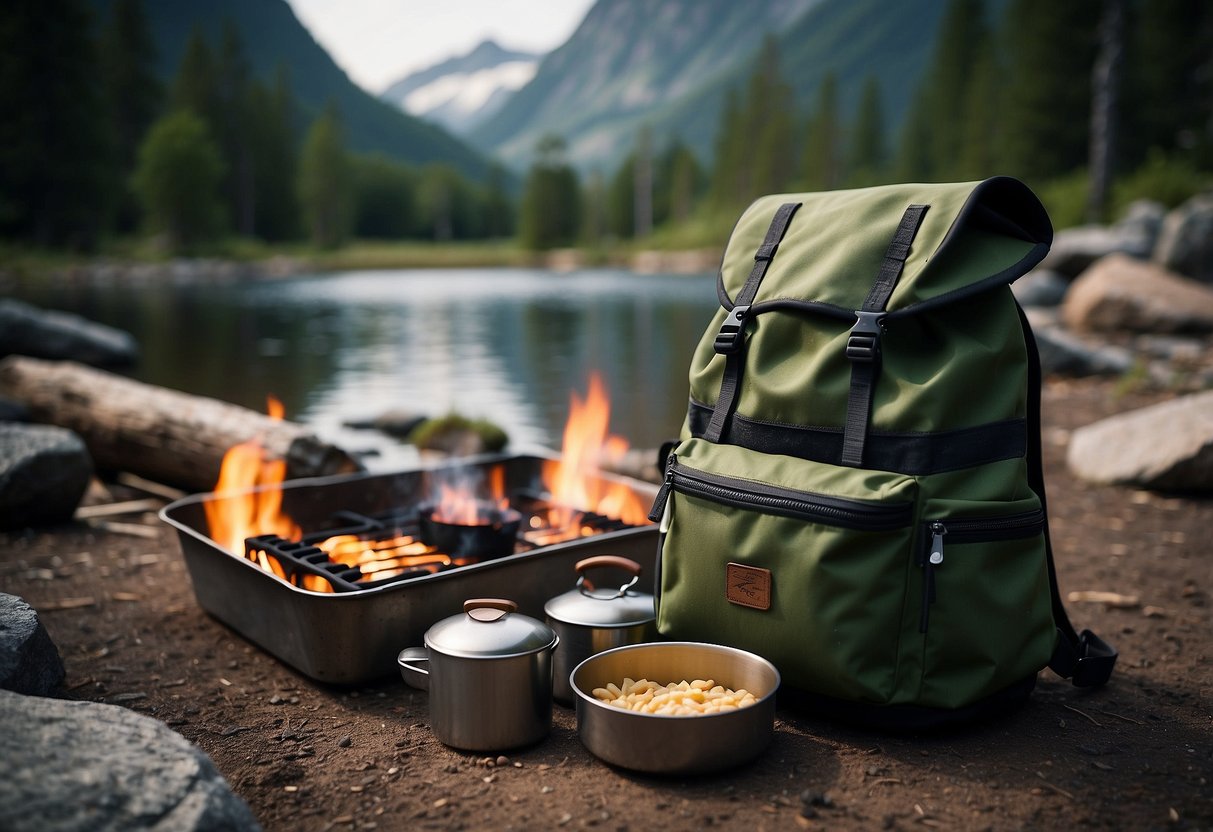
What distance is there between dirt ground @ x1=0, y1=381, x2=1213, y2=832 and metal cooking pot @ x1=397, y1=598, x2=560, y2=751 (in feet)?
0.22

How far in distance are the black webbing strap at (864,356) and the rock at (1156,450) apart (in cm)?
376

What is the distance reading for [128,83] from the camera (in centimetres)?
5850

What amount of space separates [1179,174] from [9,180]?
44899 mm

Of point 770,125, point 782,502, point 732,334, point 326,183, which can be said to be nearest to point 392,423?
point 732,334

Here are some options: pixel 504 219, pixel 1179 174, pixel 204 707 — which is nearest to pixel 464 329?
pixel 1179 174

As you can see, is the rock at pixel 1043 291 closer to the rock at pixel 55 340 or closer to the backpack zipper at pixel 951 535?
the rock at pixel 55 340

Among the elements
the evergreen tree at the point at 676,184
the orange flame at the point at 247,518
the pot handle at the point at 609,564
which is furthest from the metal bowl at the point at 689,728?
the evergreen tree at the point at 676,184

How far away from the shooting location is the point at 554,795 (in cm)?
251

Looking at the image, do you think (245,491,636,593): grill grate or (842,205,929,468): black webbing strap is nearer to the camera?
(842,205,929,468): black webbing strap

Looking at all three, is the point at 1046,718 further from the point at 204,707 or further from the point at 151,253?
the point at 151,253

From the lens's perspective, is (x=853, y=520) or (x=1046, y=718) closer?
(x=853, y=520)

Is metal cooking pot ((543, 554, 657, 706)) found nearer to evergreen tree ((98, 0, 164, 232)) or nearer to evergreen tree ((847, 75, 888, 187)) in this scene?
evergreen tree ((98, 0, 164, 232))

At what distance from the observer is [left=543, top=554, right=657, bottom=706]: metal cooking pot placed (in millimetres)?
3088

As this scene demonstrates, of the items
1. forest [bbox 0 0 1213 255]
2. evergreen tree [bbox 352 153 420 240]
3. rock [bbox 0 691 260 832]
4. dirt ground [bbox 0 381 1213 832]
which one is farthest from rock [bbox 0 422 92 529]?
evergreen tree [bbox 352 153 420 240]
